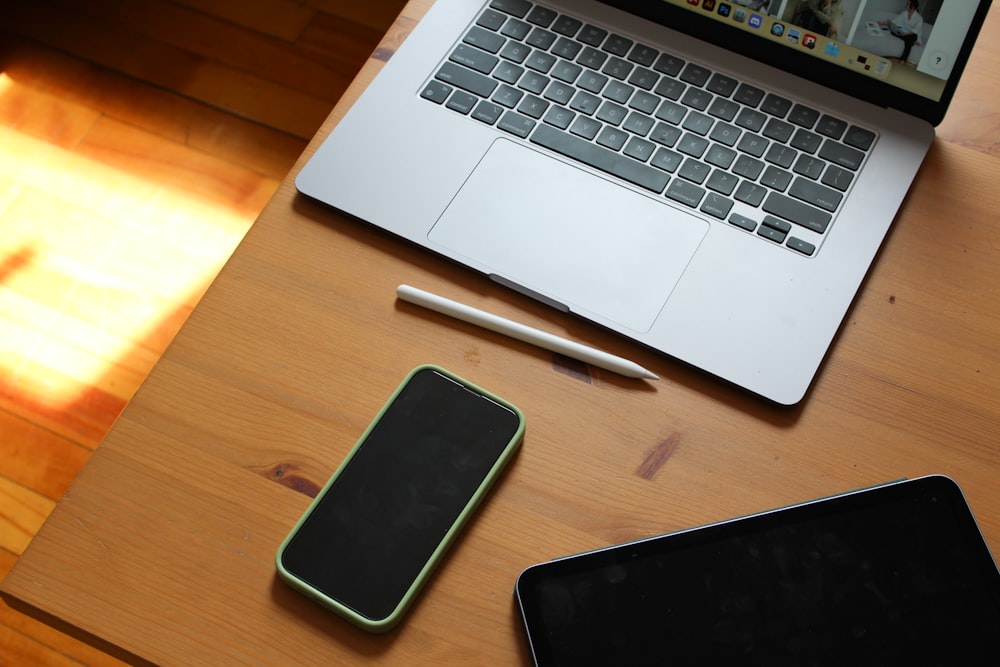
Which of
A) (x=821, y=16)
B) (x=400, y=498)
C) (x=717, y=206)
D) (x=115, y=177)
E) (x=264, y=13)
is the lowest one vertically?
(x=115, y=177)

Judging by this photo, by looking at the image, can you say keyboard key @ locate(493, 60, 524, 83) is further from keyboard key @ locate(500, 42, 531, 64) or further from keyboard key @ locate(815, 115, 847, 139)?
keyboard key @ locate(815, 115, 847, 139)

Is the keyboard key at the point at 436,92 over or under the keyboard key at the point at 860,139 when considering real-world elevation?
under

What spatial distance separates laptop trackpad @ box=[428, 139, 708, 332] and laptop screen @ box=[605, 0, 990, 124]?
0.52 feet

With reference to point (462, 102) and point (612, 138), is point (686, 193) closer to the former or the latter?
point (612, 138)

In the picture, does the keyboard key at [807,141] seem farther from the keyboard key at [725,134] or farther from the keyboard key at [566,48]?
the keyboard key at [566,48]

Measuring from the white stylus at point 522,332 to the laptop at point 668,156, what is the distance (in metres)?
0.02

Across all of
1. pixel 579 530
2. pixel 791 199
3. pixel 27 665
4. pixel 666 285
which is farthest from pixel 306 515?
pixel 27 665

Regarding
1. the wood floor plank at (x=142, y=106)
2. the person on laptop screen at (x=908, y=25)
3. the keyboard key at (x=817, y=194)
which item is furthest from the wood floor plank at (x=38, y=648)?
the person on laptop screen at (x=908, y=25)

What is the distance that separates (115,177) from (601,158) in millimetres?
1017

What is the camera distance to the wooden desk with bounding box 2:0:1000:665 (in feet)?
1.78

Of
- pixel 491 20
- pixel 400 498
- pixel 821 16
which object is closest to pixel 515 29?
pixel 491 20

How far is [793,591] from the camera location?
0.52 metres

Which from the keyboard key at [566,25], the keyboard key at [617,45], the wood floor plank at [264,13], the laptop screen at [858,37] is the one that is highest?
the laptop screen at [858,37]

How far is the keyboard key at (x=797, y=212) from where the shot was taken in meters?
0.64
